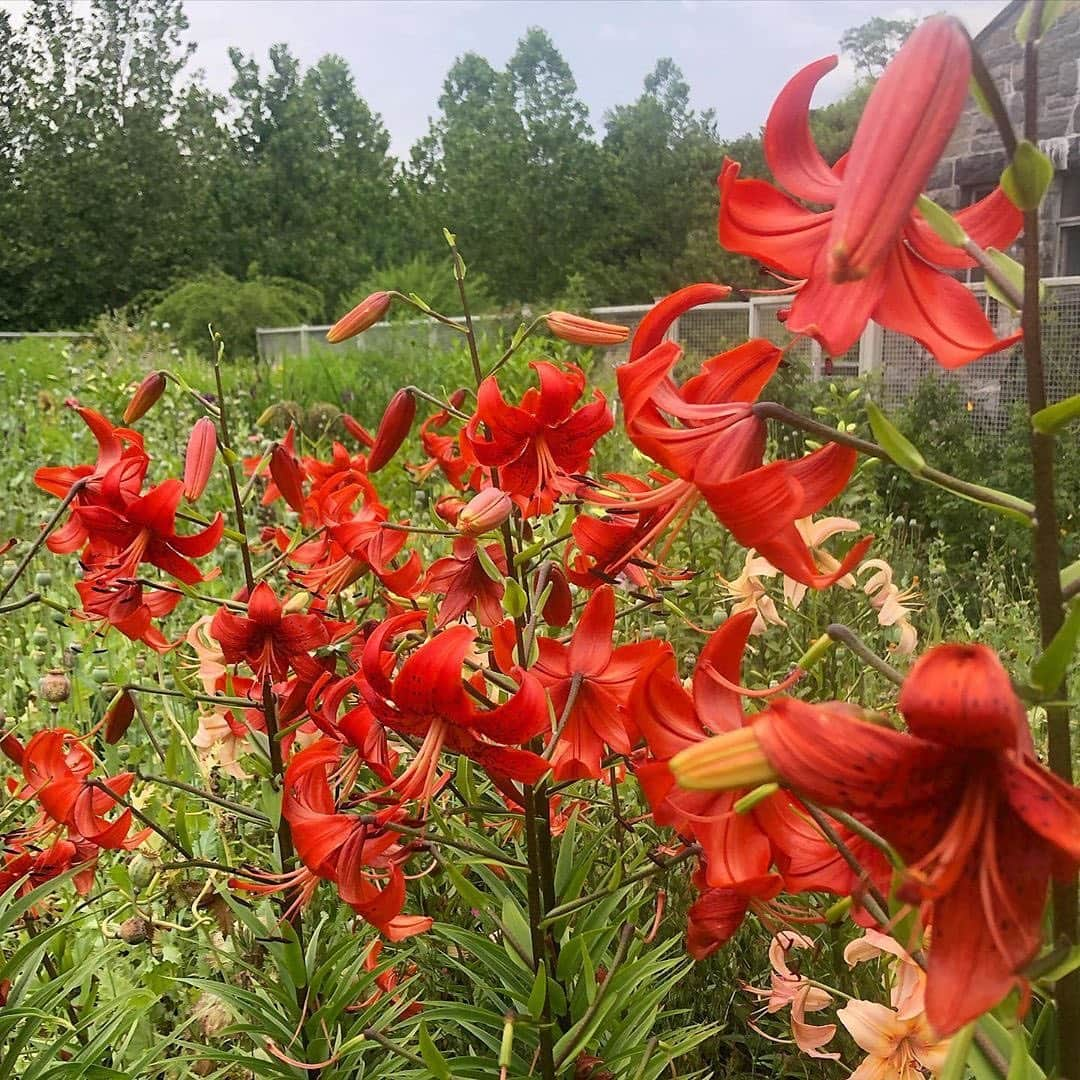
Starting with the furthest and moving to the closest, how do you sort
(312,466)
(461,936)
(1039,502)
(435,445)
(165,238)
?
(165,238) → (312,466) → (435,445) → (461,936) → (1039,502)

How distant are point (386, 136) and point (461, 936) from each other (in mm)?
35236

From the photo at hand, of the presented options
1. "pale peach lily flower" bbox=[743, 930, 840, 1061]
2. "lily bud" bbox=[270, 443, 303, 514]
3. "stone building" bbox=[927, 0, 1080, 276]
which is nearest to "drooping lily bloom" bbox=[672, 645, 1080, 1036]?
"pale peach lily flower" bbox=[743, 930, 840, 1061]

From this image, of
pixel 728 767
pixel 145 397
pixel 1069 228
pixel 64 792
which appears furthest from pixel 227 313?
pixel 728 767

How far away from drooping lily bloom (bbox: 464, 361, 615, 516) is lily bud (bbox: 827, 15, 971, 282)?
1.93 feet

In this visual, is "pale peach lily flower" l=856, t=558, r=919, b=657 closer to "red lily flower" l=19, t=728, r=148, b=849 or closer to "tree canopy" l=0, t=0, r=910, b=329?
"red lily flower" l=19, t=728, r=148, b=849

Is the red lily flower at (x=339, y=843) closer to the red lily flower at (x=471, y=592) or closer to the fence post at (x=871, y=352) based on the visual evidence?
the red lily flower at (x=471, y=592)

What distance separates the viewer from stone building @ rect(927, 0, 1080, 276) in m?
6.65

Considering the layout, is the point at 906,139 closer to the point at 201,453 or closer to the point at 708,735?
the point at 708,735

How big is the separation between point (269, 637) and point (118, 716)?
24 cm

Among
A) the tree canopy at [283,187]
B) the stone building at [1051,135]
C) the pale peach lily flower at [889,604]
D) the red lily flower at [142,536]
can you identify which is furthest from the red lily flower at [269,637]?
the tree canopy at [283,187]

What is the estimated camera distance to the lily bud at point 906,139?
1.38ft

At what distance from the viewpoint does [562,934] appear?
1.13 m

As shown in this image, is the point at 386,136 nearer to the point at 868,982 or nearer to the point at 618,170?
the point at 618,170

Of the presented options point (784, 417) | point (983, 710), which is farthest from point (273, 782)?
point (983, 710)
